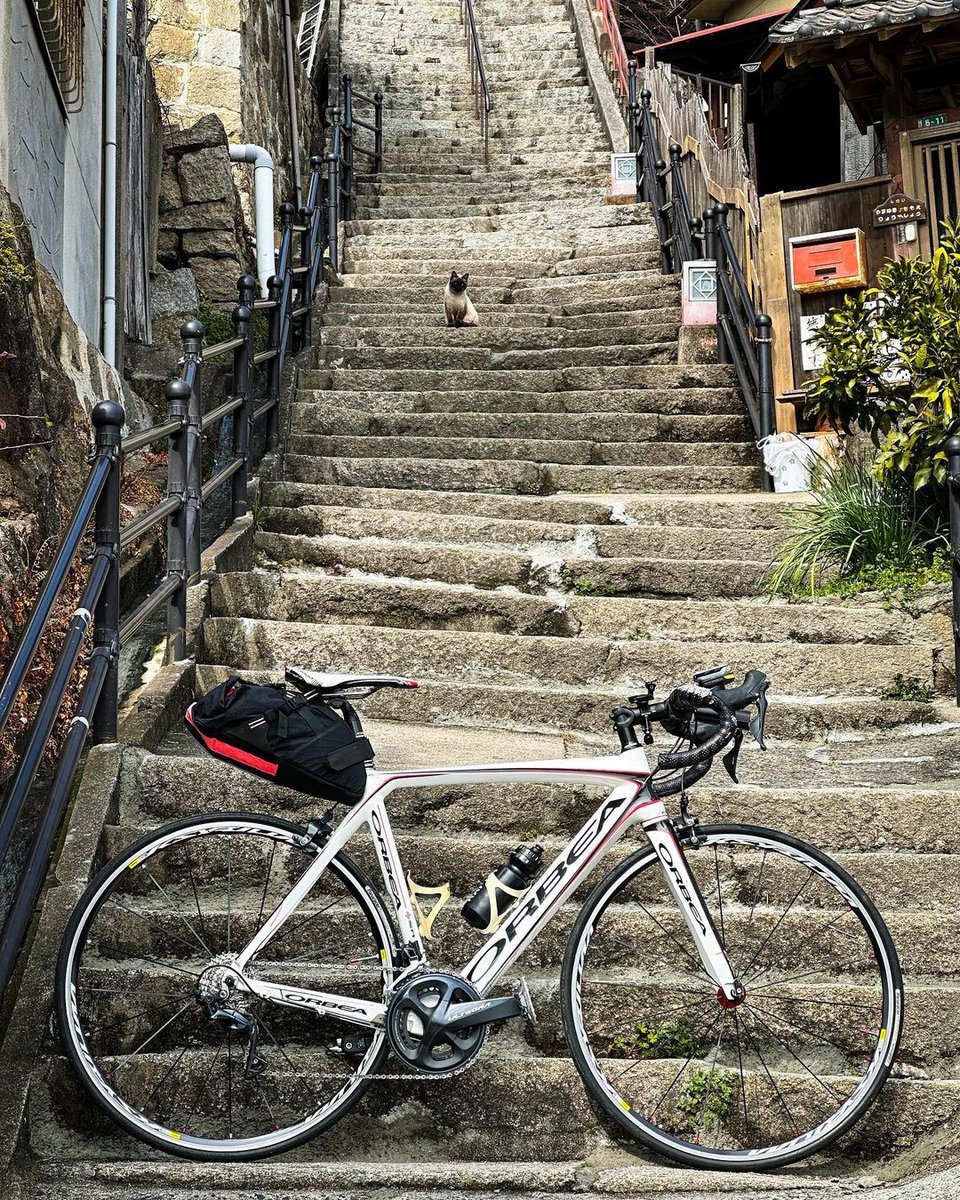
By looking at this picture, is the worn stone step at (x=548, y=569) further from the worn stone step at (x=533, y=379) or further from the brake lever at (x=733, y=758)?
the brake lever at (x=733, y=758)

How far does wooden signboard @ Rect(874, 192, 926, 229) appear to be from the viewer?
27.2ft

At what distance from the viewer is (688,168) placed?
10172mm

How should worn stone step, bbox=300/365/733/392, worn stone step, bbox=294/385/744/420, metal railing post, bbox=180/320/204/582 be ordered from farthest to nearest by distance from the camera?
worn stone step, bbox=300/365/733/392, worn stone step, bbox=294/385/744/420, metal railing post, bbox=180/320/204/582

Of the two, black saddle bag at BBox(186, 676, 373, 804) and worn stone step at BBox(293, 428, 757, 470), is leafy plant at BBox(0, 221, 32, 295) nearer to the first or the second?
black saddle bag at BBox(186, 676, 373, 804)

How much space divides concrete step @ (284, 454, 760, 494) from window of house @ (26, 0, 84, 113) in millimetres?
2052

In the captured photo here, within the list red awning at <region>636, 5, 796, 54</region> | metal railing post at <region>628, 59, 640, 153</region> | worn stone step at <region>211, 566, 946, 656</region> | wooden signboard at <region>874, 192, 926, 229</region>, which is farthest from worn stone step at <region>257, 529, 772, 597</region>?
red awning at <region>636, 5, 796, 54</region>

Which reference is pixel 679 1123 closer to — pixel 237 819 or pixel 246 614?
pixel 237 819

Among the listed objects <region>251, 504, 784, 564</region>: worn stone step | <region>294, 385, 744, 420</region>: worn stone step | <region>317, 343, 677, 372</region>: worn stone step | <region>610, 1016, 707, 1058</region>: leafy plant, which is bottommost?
<region>610, 1016, 707, 1058</region>: leafy plant

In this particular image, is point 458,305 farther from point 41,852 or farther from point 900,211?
point 41,852

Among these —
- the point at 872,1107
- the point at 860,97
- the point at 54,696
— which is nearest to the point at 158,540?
the point at 54,696

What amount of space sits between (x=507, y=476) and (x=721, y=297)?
2411mm

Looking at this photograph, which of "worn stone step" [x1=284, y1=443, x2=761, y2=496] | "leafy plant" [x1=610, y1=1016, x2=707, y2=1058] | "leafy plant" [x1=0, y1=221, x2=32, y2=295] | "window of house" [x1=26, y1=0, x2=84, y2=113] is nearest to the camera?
"leafy plant" [x1=610, y1=1016, x2=707, y2=1058]

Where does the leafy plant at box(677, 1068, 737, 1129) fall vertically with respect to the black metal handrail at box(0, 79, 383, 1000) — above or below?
below

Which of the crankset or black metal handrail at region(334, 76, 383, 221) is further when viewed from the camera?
black metal handrail at region(334, 76, 383, 221)
